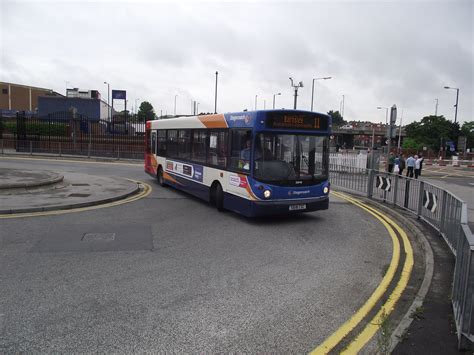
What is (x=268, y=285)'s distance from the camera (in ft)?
18.5

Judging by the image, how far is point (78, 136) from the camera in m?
32.6

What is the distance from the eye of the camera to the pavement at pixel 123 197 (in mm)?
4109

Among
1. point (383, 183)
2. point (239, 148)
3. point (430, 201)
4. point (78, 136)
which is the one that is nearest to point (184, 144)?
point (239, 148)

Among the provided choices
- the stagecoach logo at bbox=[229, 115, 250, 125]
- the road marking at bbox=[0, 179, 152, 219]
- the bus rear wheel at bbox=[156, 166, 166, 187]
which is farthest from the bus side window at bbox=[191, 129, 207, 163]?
the bus rear wheel at bbox=[156, 166, 166, 187]

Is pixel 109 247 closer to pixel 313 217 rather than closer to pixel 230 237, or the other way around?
pixel 230 237

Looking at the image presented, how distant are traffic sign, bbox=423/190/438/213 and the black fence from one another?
24752mm

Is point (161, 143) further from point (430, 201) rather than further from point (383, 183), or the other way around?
point (430, 201)

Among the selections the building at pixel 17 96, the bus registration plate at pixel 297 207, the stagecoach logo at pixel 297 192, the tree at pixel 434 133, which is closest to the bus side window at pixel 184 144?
the stagecoach logo at pixel 297 192

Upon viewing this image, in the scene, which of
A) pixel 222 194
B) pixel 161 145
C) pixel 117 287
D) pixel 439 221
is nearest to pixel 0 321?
pixel 117 287

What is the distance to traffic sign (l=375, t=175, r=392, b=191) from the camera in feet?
43.0

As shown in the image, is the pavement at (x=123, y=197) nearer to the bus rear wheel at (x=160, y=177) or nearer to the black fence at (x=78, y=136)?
the bus rear wheel at (x=160, y=177)

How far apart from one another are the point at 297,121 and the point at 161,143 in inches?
293

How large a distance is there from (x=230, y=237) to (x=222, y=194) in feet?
8.83

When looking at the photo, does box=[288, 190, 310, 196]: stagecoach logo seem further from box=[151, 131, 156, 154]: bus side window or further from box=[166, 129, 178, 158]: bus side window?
box=[151, 131, 156, 154]: bus side window
